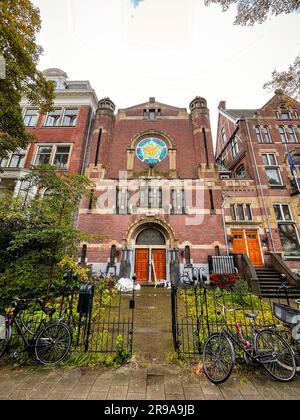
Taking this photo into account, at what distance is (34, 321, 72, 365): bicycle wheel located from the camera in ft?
12.3

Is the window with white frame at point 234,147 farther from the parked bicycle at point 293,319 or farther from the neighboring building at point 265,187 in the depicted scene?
the parked bicycle at point 293,319

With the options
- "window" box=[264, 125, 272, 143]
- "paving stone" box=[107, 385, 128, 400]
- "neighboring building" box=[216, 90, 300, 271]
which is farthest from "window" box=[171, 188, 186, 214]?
"paving stone" box=[107, 385, 128, 400]

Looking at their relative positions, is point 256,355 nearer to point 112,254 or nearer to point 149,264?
point 149,264

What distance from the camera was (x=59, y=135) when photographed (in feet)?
53.8

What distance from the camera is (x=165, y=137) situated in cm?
1656

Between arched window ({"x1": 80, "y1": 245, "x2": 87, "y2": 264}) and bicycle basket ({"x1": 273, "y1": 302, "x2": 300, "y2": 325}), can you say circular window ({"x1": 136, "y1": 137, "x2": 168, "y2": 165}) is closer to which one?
arched window ({"x1": 80, "y1": 245, "x2": 87, "y2": 264})

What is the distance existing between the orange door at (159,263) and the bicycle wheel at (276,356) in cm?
944

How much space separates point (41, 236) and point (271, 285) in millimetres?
12558

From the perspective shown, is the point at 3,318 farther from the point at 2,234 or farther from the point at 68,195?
the point at 2,234

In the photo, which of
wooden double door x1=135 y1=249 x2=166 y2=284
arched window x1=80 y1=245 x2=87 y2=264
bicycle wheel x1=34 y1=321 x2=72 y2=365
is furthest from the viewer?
wooden double door x1=135 y1=249 x2=166 y2=284

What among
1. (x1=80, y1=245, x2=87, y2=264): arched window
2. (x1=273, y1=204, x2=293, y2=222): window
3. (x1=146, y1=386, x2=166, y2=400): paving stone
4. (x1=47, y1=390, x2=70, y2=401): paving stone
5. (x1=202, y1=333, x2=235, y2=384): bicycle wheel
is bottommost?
(x1=47, y1=390, x2=70, y2=401): paving stone

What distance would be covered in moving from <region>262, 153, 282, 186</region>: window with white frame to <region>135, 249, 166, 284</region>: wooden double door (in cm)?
1144

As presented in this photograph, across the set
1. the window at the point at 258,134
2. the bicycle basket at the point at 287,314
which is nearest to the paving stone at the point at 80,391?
the bicycle basket at the point at 287,314

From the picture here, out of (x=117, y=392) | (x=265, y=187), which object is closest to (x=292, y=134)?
(x=265, y=187)
